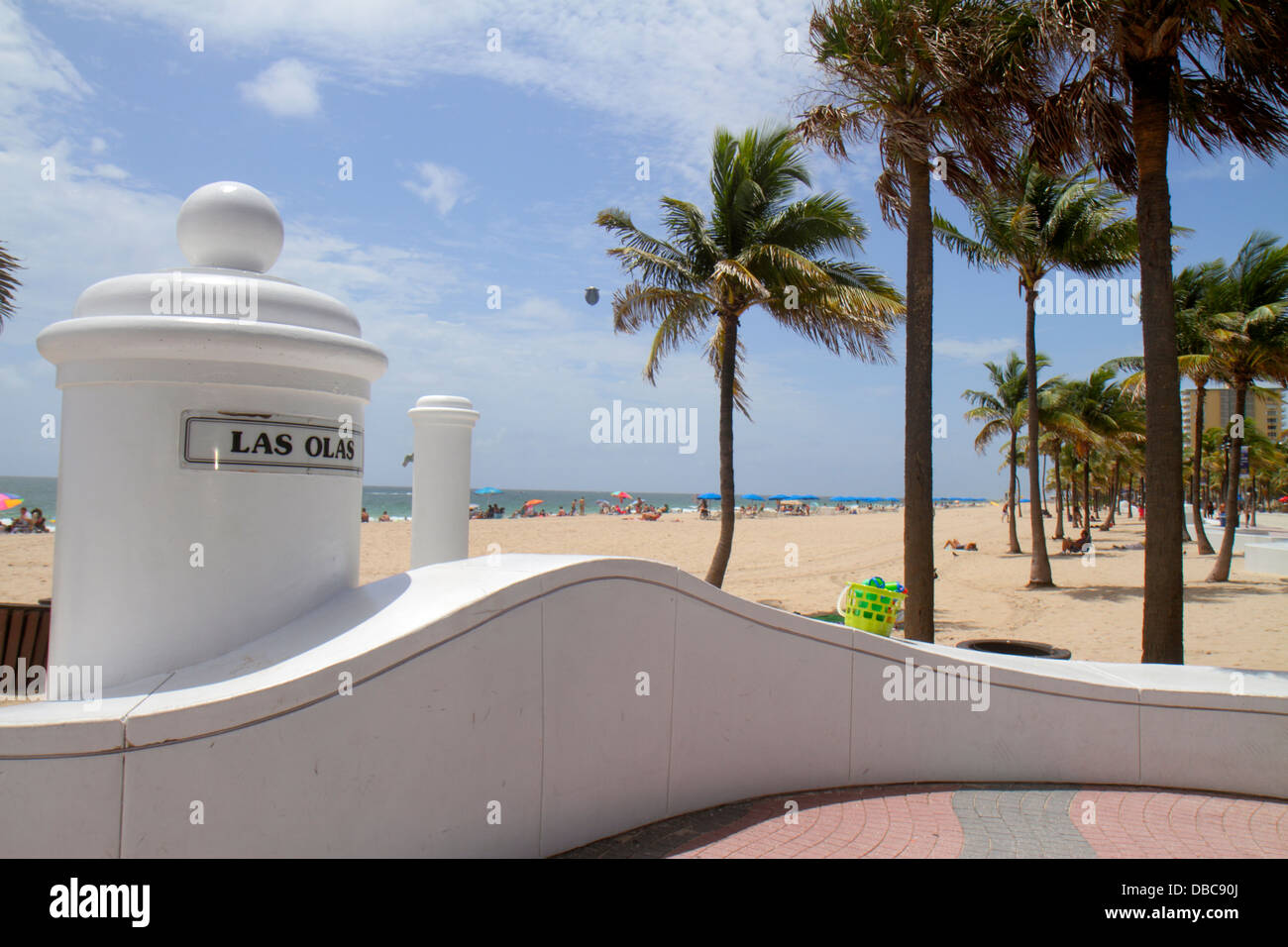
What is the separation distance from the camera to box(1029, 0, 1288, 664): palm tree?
6.80 meters

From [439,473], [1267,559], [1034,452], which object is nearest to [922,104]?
[439,473]

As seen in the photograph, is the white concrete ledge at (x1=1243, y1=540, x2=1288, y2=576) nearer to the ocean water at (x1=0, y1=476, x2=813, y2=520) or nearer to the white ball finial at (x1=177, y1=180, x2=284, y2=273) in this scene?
the white ball finial at (x1=177, y1=180, x2=284, y2=273)

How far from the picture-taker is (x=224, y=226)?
10.9 ft

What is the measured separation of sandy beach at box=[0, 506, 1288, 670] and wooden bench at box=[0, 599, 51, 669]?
1046 centimetres

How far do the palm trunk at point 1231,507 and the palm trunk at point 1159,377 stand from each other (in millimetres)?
14651

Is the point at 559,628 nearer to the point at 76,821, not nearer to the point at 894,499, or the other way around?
the point at 76,821

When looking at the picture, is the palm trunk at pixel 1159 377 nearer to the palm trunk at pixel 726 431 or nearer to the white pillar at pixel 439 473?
the white pillar at pixel 439 473

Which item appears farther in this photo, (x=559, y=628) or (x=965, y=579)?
(x=965, y=579)

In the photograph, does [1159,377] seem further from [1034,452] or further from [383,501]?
[383,501]

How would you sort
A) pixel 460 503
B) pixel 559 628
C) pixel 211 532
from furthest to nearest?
pixel 460 503 < pixel 559 628 < pixel 211 532

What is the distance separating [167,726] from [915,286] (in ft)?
26.0

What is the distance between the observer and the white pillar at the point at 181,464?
2.86 metres

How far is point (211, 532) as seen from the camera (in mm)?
2943
